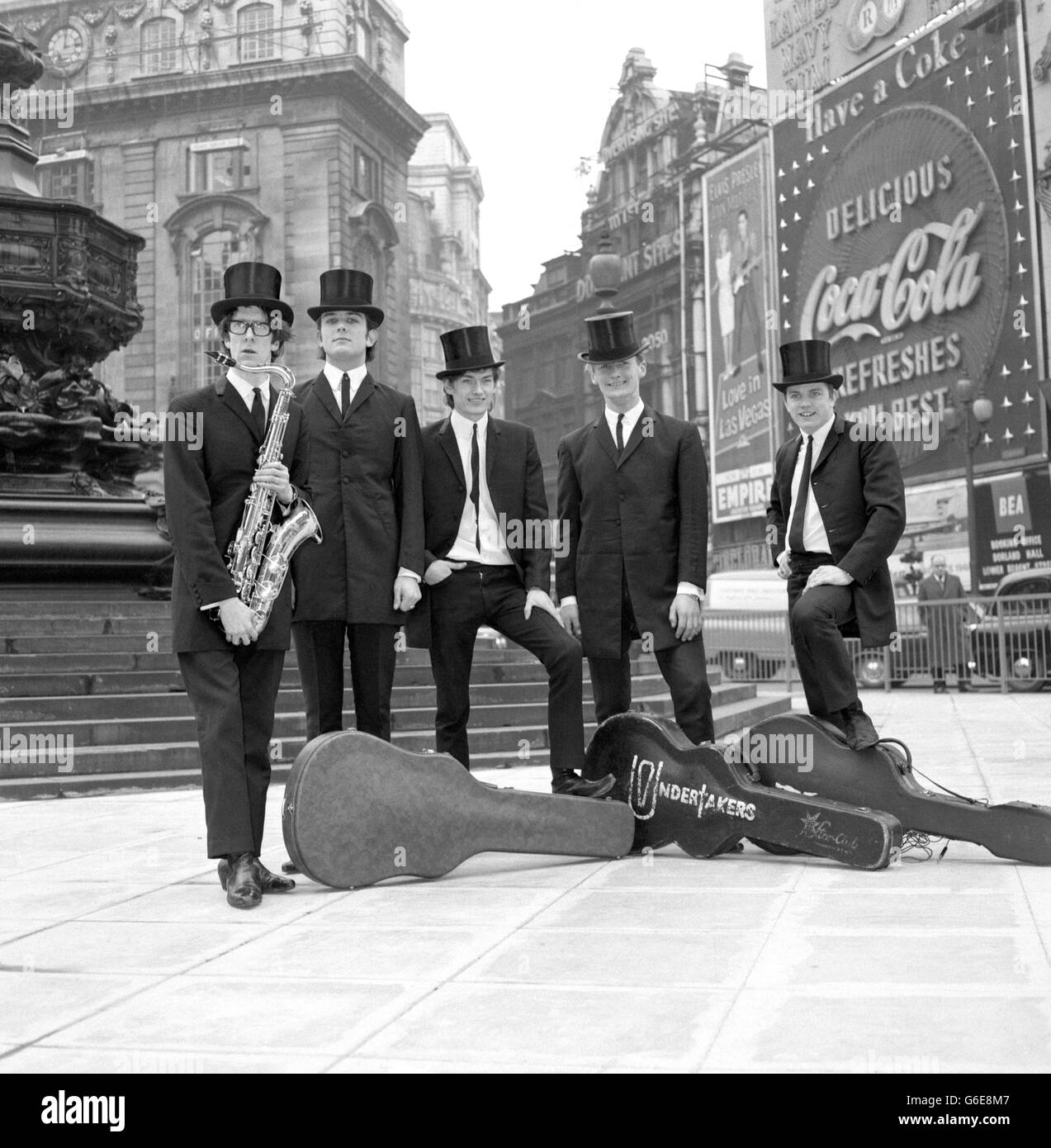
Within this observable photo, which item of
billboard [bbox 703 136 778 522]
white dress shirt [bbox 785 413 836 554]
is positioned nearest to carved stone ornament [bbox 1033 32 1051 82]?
billboard [bbox 703 136 778 522]

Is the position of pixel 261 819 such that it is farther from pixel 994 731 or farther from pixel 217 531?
pixel 994 731

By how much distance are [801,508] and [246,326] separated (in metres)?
2.43

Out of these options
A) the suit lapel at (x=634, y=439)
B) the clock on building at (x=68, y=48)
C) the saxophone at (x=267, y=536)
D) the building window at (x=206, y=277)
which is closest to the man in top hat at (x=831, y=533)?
the suit lapel at (x=634, y=439)

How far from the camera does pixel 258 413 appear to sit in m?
5.08

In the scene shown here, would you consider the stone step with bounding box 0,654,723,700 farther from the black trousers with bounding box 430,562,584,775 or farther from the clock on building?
the clock on building

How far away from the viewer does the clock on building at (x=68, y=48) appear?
156ft

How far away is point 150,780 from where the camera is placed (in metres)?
8.24

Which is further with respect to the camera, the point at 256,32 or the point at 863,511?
the point at 256,32

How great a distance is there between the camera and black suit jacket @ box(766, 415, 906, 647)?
5488 millimetres

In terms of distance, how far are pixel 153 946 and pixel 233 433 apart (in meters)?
1.90

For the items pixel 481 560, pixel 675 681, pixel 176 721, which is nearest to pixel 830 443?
pixel 675 681

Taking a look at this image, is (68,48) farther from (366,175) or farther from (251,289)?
(251,289)

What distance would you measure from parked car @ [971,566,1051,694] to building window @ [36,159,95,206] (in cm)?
3393

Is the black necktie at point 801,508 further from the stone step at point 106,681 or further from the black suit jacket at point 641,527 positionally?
the stone step at point 106,681
